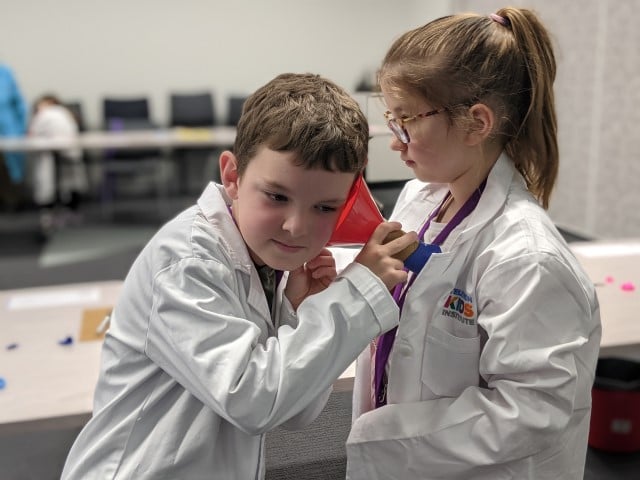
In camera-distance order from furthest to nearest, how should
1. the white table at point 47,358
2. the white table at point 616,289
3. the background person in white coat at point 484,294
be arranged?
the white table at point 616,289 < the white table at point 47,358 < the background person in white coat at point 484,294

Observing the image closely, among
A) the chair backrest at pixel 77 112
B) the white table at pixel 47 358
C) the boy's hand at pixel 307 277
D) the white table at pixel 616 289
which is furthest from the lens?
the chair backrest at pixel 77 112

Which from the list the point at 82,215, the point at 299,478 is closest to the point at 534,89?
the point at 299,478

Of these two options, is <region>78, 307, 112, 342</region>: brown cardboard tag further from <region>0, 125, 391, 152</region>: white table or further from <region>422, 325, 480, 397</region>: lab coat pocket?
<region>0, 125, 391, 152</region>: white table

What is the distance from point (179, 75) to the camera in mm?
6930

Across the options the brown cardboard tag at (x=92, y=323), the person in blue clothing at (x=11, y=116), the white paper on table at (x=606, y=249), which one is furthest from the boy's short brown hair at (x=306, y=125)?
the person in blue clothing at (x=11, y=116)

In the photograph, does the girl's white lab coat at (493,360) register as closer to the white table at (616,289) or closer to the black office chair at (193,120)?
the white table at (616,289)

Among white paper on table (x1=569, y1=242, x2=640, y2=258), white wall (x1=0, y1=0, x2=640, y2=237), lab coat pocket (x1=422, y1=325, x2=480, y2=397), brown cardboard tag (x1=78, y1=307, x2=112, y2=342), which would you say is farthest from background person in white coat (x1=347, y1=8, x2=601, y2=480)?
white wall (x1=0, y1=0, x2=640, y2=237)

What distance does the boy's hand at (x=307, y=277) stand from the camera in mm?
1141

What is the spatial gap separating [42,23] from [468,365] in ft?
21.7

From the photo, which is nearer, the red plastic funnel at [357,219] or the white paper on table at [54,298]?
the red plastic funnel at [357,219]

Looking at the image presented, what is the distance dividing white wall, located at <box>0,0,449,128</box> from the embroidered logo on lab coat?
18.7 feet

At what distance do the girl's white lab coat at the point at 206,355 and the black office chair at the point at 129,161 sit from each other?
5.38m

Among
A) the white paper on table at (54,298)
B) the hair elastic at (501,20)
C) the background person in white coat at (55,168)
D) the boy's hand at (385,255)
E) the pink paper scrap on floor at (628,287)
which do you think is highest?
the hair elastic at (501,20)

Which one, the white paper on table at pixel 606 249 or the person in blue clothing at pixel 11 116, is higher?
the white paper on table at pixel 606 249
